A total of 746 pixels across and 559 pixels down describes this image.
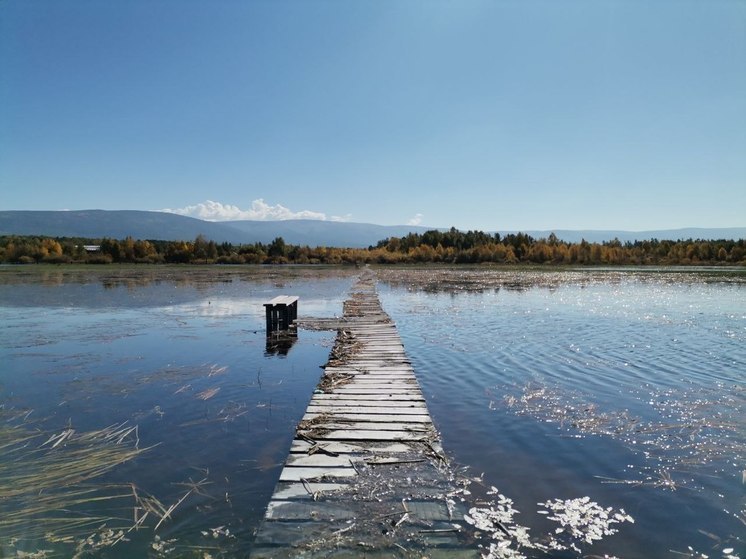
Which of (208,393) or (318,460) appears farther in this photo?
(208,393)

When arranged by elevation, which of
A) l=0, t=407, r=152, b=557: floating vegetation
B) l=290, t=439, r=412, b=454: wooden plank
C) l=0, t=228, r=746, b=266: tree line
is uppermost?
l=0, t=228, r=746, b=266: tree line

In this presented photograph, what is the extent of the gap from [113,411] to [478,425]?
5.76 meters

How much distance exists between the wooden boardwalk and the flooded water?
0.52 meters

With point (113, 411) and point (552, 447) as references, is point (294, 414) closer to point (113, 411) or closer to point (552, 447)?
point (113, 411)

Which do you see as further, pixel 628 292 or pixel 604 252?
pixel 604 252

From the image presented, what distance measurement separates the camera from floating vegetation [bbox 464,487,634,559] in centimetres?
404

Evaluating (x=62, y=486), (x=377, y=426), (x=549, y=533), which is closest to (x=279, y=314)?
(x=377, y=426)

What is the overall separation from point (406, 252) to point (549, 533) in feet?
284

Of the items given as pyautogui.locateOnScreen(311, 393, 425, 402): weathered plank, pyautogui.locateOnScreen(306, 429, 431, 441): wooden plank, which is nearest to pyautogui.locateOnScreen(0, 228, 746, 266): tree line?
pyautogui.locateOnScreen(311, 393, 425, 402): weathered plank

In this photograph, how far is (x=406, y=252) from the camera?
90.2 metres

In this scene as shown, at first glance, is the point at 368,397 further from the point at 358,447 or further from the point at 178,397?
the point at 178,397

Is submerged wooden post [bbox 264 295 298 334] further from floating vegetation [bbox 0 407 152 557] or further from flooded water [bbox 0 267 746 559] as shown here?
floating vegetation [bbox 0 407 152 557]

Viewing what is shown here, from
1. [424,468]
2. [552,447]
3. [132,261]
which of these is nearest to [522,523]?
[424,468]

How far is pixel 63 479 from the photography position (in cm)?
526
